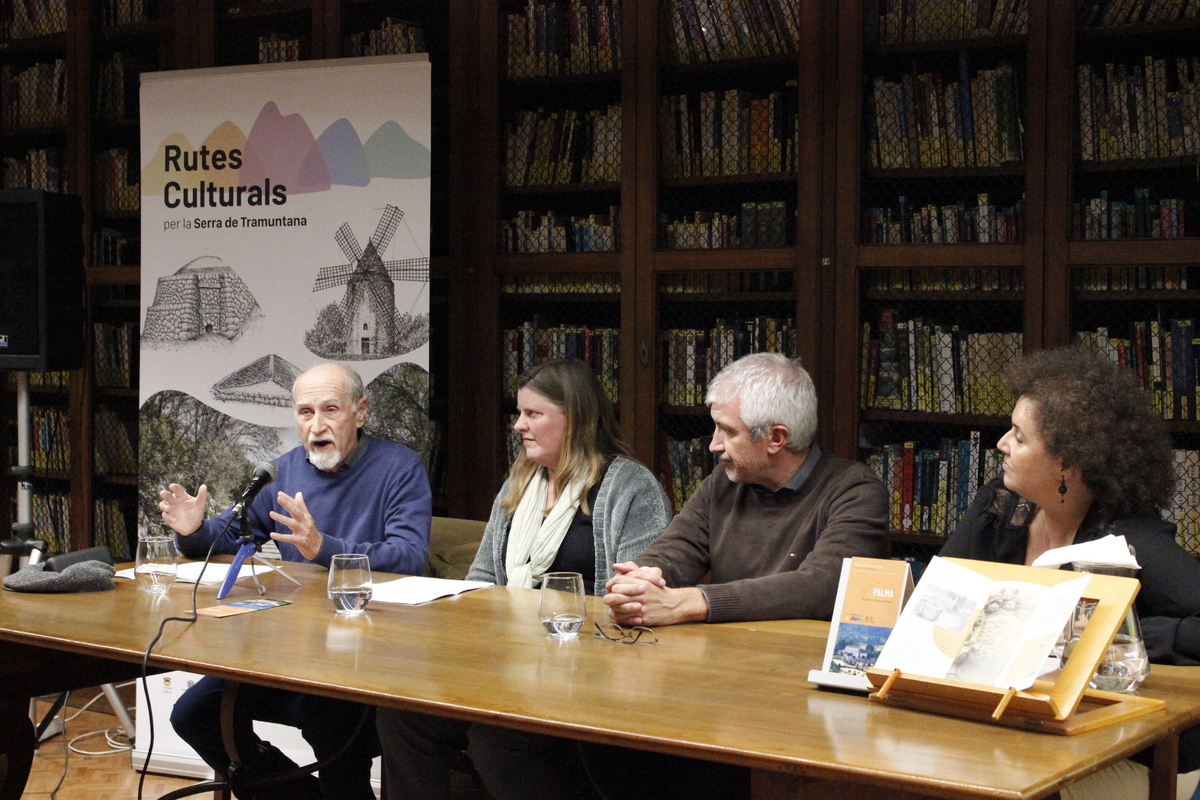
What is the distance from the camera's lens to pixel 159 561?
2693 mm

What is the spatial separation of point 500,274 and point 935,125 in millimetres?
1623

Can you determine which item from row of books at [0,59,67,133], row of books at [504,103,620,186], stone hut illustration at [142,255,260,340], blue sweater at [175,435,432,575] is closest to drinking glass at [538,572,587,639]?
blue sweater at [175,435,432,575]

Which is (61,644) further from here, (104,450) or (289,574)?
(104,450)

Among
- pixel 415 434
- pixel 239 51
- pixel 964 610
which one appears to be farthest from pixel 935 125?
pixel 239 51

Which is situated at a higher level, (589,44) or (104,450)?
(589,44)

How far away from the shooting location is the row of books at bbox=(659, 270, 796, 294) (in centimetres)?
405

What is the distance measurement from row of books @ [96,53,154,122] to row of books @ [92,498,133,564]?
5.42 ft

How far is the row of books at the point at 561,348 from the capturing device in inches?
171

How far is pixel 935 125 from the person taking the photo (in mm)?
3906

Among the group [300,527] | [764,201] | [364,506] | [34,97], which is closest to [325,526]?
[364,506]

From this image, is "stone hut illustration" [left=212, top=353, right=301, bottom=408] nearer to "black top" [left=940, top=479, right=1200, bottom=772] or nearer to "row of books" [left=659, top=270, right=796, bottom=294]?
"row of books" [left=659, top=270, right=796, bottom=294]

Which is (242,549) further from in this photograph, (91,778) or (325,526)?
(91,778)

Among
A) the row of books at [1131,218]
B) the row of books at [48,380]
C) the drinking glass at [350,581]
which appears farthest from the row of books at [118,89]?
the row of books at [1131,218]

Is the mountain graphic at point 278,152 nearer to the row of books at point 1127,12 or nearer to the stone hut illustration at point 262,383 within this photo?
the stone hut illustration at point 262,383
